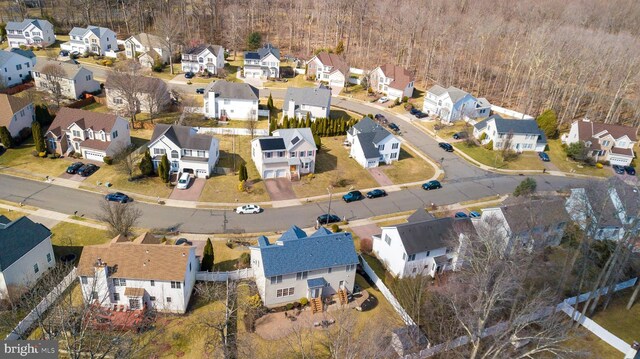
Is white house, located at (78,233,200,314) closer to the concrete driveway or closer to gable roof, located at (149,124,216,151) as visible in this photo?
the concrete driveway

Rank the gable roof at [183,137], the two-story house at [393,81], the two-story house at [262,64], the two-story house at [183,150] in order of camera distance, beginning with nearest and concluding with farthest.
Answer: the two-story house at [183,150] → the gable roof at [183,137] → the two-story house at [393,81] → the two-story house at [262,64]

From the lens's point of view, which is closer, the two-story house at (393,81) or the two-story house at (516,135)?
the two-story house at (516,135)

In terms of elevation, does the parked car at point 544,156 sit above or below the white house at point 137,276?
above

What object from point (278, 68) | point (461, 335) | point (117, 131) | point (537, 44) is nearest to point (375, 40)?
point (278, 68)

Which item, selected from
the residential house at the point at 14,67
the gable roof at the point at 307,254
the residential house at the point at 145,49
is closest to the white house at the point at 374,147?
the gable roof at the point at 307,254

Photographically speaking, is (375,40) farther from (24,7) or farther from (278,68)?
(24,7)

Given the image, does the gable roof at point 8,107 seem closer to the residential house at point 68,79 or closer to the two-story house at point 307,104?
the residential house at point 68,79

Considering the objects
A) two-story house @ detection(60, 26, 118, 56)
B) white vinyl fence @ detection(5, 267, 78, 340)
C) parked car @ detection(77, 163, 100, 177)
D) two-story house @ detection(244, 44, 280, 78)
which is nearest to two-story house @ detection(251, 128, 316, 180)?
parked car @ detection(77, 163, 100, 177)
